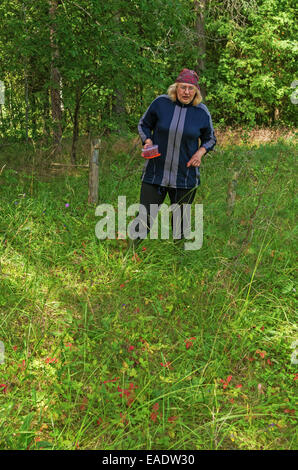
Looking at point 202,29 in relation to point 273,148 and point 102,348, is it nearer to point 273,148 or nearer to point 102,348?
point 273,148

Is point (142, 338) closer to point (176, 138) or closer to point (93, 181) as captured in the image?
point (176, 138)

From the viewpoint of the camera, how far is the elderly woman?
3154 mm

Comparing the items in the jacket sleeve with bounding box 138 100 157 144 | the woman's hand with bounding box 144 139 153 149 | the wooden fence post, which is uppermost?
the jacket sleeve with bounding box 138 100 157 144

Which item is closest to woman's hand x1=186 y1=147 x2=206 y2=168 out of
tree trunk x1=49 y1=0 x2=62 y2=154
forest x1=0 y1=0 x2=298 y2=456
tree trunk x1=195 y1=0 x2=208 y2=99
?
forest x1=0 y1=0 x2=298 y2=456

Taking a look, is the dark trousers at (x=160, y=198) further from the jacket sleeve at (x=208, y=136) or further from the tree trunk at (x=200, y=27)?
the tree trunk at (x=200, y=27)

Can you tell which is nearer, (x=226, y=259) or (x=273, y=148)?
(x=226, y=259)

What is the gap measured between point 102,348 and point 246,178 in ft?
15.8

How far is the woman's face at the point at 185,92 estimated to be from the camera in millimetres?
3061

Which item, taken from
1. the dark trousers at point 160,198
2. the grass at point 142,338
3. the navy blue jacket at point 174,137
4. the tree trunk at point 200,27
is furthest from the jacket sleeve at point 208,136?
the tree trunk at point 200,27

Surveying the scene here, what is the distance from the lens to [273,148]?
28.4 ft

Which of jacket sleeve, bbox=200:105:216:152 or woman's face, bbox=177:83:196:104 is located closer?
woman's face, bbox=177:83:196:104

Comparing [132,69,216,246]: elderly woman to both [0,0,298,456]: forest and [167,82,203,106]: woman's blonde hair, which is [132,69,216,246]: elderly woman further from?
[0,0,298,456]: forest

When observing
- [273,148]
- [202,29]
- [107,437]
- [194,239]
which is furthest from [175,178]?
[202,29]

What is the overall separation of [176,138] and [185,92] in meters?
0.40
